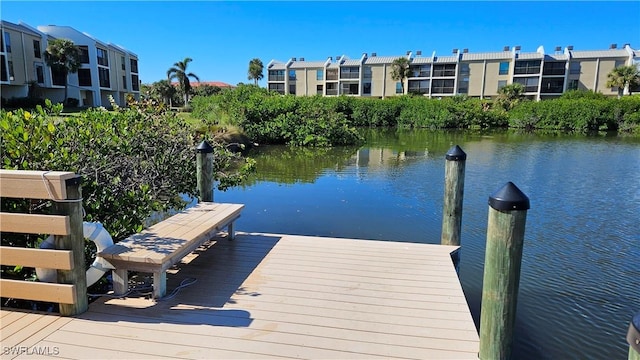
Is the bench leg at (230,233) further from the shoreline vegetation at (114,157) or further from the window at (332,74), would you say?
the window at (332,74)

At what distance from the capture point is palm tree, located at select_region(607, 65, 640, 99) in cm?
4775

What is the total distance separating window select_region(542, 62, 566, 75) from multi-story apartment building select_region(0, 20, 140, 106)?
51.5 m

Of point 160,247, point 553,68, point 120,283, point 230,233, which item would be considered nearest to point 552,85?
point 553,68

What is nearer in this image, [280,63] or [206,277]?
[206,277]

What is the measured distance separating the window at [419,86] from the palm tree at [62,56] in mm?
40950

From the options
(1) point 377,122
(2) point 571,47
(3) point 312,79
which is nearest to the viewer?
(1) point 377,122

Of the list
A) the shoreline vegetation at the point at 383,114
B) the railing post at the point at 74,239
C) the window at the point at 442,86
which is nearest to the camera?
the railing post at the point at 74,239

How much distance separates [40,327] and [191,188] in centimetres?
389

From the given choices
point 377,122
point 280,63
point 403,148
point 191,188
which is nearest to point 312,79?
point 280,63

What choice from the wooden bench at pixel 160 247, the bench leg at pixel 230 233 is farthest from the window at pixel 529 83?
the wooden bench at pixel 160 247

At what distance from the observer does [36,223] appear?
119 inches

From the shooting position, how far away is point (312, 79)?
65875mm

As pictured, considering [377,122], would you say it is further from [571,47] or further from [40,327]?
[40,327]

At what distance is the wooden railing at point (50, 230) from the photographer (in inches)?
118
